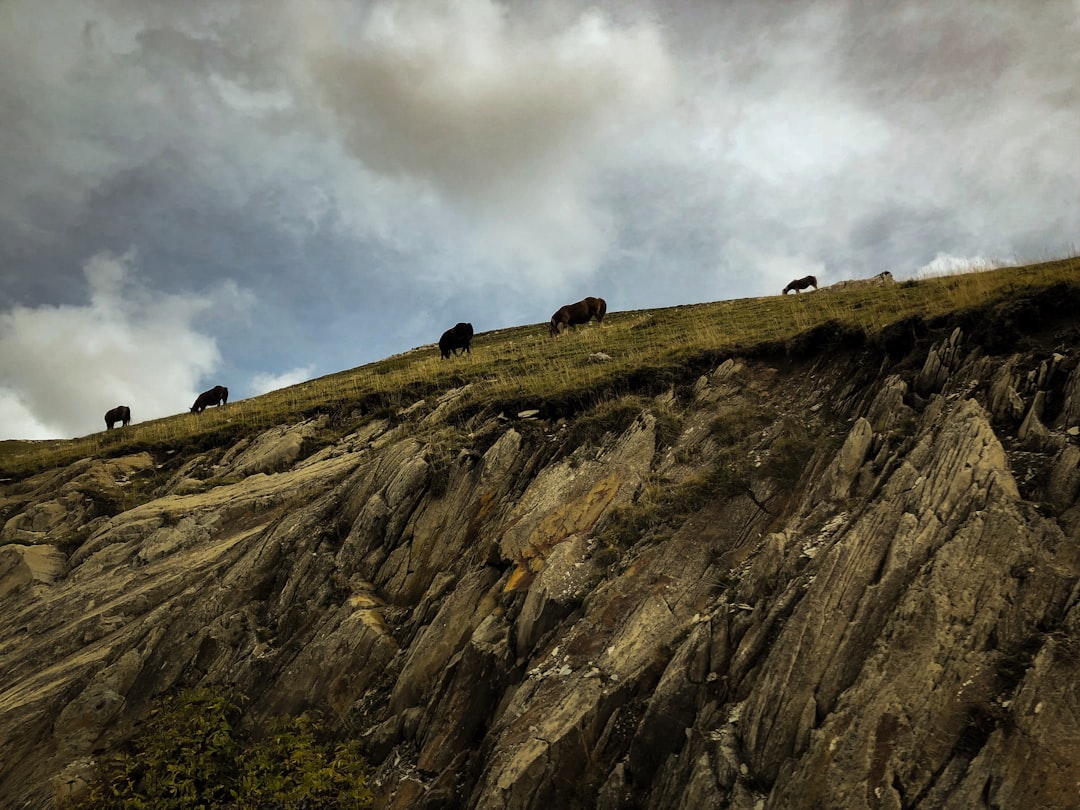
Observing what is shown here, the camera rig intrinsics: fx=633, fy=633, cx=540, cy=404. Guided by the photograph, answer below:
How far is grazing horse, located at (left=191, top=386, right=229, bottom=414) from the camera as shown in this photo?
38781 mm

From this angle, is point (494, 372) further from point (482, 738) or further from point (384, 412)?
point (482, 738)

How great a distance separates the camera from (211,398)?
39.5 metres

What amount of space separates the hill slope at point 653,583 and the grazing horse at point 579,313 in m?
14.9

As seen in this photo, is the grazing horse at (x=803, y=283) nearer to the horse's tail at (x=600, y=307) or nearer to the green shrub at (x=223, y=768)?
the horse's tail at (x=600, y=307)

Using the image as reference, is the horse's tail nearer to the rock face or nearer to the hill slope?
the hill slope

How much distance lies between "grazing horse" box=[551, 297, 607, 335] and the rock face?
1899 cm

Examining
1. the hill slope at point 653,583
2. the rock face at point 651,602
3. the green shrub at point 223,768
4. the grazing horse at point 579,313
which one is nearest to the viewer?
the rock face at point 651,602

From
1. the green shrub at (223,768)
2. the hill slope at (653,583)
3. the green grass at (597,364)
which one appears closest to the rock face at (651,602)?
the hill slope at (653,583)

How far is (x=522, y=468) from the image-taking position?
1559cm

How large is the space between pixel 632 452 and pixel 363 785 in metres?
8.22

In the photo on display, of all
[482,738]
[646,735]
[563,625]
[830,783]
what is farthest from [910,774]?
[482,738]

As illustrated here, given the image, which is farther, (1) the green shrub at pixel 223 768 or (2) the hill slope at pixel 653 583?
(1) the green shrub at pixel 223 768

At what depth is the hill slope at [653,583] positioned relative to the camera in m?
7.44

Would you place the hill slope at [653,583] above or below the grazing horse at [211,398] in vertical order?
below
